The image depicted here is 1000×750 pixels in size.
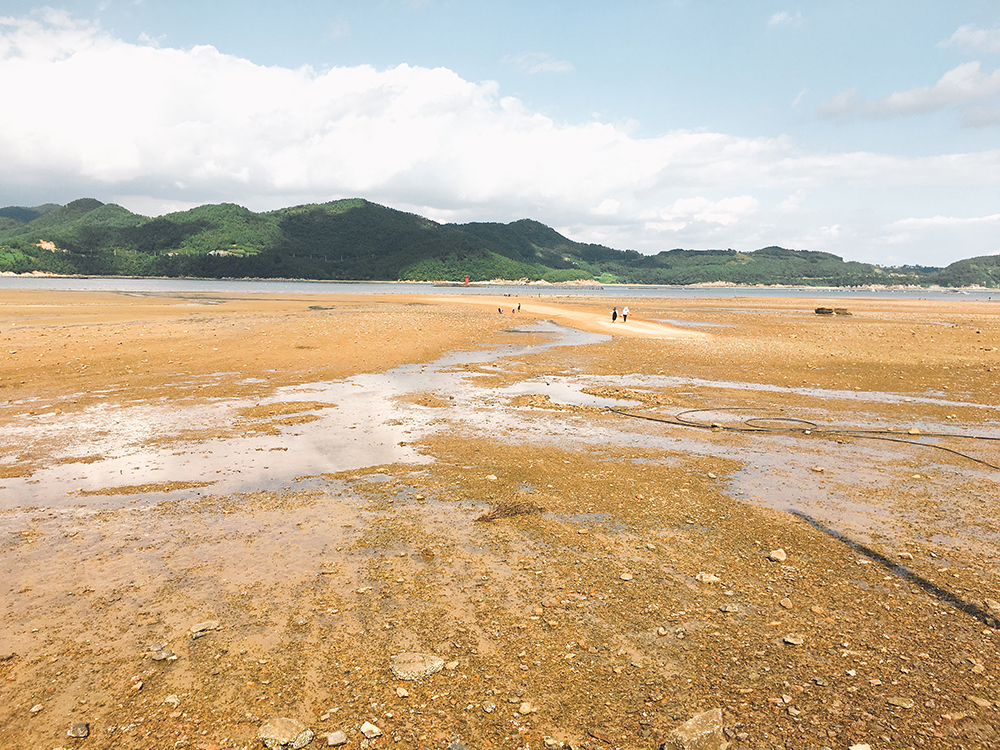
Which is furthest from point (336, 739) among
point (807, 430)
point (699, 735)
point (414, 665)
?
point (807, 430)

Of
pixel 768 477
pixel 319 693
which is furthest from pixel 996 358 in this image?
pixel 319 693

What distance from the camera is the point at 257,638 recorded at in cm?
521

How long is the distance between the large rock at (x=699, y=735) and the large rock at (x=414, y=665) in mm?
1943

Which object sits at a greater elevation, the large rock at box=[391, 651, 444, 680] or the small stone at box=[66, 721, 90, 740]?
the large rock at box=[391, 651, 444, 680]

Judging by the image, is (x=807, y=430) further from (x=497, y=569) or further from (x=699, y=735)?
(x=699, y=735)

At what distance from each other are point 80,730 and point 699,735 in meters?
Answer: 4.59

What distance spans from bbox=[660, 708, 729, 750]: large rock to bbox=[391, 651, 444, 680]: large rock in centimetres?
194

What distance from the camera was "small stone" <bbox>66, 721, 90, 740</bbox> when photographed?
4039mm

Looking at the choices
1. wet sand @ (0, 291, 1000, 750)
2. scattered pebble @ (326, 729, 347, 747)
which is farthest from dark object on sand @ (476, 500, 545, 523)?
scattered pebble @ (326, 729, 347, 747)

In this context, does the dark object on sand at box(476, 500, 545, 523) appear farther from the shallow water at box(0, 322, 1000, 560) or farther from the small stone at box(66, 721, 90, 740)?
the small stone at box(66, 721, 90, 740)

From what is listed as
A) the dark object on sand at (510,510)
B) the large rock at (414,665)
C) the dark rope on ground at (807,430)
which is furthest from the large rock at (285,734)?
the dark rope on ground at (807,430)

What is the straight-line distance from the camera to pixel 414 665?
15.8ft

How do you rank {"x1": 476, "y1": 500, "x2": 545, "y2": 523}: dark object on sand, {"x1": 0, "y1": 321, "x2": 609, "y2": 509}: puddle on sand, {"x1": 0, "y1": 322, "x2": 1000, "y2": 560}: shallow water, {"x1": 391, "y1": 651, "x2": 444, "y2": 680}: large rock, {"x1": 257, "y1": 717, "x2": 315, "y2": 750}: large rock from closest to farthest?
{"x1": 257, "y1": 717, "x2": 315, "y2": 750}: large rock → {"x1": 391, "y1": 651, "x2": 444, "y2": 680}: large rock → {"x1": 476, "y1": 500, "x2": 545, "y2": 523}: dark object on sand → {"x1": 0, "y1": 322, "x2": 1000, "y2": 560}: shallow water → {"x1": 0, "y1": 321, "x2": 609, "y2": 509}: puddle on sand

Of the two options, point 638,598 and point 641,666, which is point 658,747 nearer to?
point 641,666
